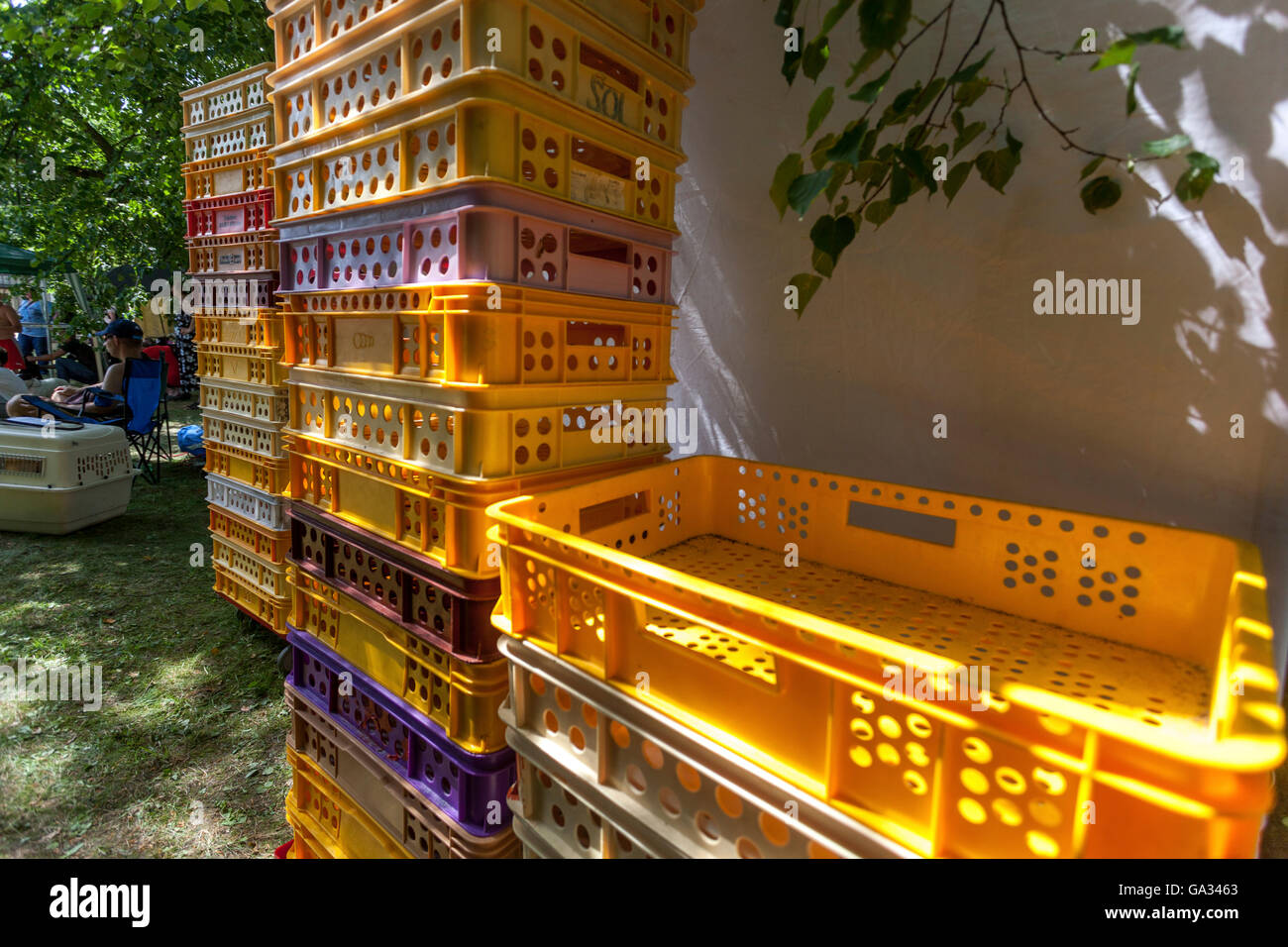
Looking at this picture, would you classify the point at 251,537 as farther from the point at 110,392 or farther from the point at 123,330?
the point at 123,330

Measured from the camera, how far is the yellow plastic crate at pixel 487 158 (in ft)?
4.87

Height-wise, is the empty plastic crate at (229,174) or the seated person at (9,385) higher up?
the empty plastic crate at (229,174)

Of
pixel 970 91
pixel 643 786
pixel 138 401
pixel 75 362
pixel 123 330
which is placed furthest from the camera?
pixel 75 362

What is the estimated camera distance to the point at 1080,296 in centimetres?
178

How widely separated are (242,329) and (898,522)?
3314 millimetres

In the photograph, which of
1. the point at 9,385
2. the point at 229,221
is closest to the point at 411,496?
the point at 229,221

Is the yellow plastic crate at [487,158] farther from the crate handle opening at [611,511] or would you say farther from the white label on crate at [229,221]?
the white label on crate at [229,221]

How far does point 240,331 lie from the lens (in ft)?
11.4

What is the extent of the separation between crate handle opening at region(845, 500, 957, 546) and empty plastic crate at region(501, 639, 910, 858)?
902 mm

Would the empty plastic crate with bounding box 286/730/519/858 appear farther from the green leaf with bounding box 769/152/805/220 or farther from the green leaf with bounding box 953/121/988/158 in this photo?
the green leaf with bounding box 953/121/988/158

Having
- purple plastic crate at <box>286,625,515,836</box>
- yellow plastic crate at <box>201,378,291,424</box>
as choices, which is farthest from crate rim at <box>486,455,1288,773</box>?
yellow plastic crate at <box>201,378,291,424</box>

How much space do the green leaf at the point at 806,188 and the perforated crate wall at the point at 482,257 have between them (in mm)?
578

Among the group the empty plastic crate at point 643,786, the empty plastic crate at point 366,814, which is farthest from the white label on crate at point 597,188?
the empty plastic crate at point 366,814

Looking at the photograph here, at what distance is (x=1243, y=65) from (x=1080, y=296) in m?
0.57
